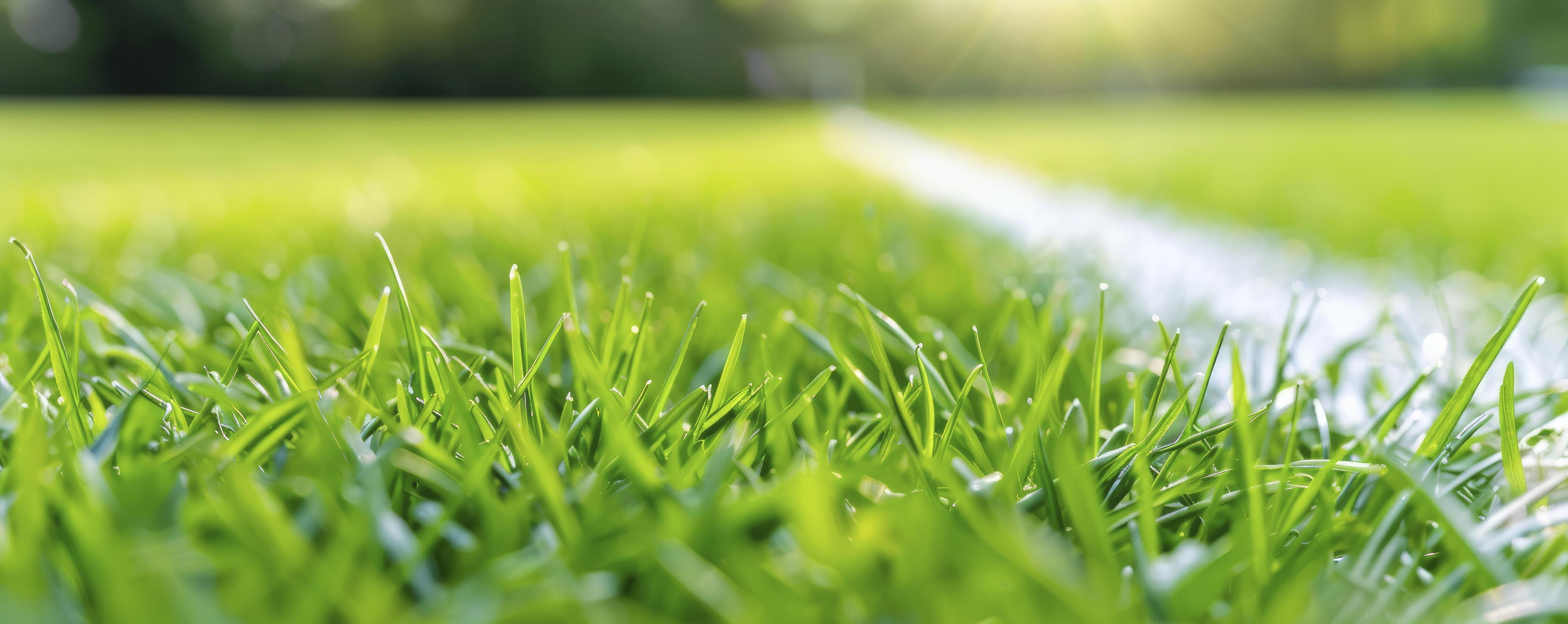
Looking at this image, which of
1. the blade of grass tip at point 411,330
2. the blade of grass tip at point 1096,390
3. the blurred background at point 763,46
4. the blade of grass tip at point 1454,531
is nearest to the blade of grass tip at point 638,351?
the blade of grass tip at point 411,330

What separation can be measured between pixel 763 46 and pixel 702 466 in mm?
22527

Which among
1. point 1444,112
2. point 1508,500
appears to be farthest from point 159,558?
point 1444,112

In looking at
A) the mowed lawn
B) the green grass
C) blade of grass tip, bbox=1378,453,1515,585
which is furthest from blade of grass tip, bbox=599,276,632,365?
the mowed lawn

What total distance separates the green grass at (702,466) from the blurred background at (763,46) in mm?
19830

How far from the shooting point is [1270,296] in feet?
4.06

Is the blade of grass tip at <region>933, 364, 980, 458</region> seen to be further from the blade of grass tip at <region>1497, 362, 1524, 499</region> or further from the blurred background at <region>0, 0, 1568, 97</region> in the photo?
the blurred background at <region>0, 0, 1568, 97</region>

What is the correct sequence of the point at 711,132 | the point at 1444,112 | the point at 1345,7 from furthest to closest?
1. the point at 1345,7
2. the point at 1444,112
3. the point at 711,132

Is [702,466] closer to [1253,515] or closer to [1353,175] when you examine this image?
[1253,515]

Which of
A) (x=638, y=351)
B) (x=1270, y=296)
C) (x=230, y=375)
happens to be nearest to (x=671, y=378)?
(x=638, y=351)

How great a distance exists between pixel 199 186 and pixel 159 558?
122 inches

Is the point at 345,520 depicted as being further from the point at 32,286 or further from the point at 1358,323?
the point at 1358,323

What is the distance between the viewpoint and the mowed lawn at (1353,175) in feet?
5.22

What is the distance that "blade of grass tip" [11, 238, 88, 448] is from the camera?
481 millimetres

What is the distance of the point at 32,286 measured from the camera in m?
0.82
